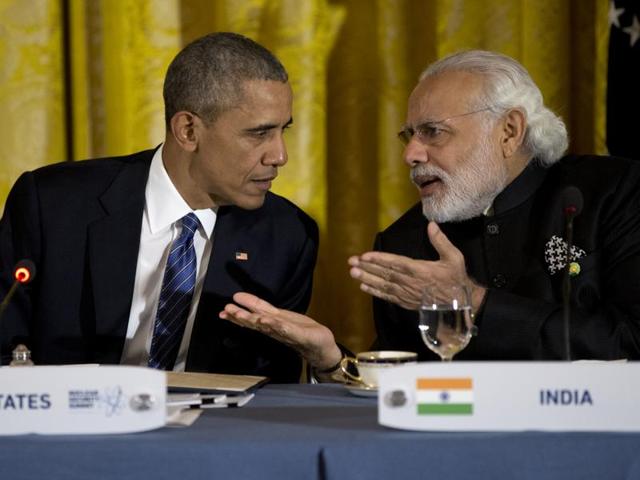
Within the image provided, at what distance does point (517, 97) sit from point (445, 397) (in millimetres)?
1604

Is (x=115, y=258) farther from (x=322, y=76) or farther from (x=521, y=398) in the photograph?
(x=521, y=398)

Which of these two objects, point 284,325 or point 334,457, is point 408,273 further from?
point 334,457

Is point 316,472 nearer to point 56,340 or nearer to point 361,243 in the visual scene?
point 56,340

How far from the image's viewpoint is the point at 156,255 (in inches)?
118

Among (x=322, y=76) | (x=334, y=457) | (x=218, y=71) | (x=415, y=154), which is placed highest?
(x=322, y=76)

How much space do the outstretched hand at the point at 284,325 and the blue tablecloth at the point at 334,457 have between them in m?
0.73

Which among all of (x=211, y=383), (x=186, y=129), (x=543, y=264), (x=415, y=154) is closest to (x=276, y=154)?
(x=186, y=129)

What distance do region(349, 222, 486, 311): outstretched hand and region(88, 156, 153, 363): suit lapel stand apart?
0.71m

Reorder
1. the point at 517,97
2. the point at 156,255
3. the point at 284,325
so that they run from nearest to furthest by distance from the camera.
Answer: the point at 284,325 → the point at 156,255 → the point at 517,97

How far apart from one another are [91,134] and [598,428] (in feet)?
Result: 8.32

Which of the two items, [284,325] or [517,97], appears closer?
[284,325]

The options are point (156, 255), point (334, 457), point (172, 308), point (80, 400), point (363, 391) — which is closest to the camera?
point (334, 457)

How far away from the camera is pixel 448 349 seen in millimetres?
1987

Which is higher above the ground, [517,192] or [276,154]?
[276,154]
